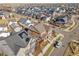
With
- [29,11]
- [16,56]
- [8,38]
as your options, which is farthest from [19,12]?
[16,56]

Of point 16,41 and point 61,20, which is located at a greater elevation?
point 61,20

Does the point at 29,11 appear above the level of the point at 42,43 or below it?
above

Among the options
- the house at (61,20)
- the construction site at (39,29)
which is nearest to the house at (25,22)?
the construction site at (39,29)

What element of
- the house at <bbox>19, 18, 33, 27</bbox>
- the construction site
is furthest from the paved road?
the house at <bbox>19, 18, 33, 27</bbox>

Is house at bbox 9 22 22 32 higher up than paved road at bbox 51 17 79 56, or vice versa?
house at bbox 9 22 22 32

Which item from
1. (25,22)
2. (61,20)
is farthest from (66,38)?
(25,22)

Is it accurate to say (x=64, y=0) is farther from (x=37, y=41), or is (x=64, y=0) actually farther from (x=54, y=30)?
(x=37, y=41)

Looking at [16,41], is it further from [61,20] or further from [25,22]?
[61,20]

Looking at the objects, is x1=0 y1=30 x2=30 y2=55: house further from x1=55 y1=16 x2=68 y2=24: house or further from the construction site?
x1=55 y1=16 x2=68 y2=24: house
